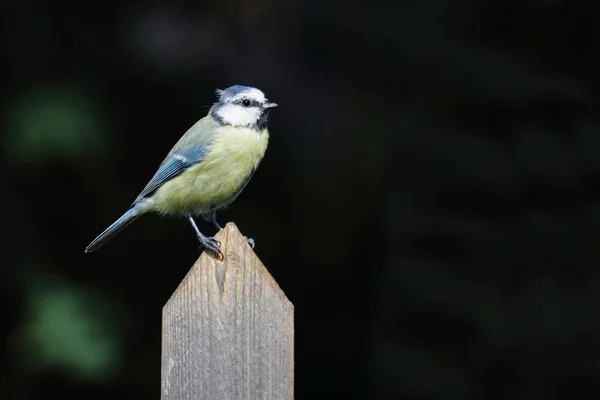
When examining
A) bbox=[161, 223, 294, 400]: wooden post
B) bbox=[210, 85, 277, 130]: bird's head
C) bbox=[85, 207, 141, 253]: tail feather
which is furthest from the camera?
bbox=[210, 85, 277, 130]: bird's head

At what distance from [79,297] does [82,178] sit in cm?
51

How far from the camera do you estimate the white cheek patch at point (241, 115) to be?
2988 mm

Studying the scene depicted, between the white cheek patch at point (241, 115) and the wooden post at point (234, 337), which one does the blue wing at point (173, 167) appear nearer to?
the white cheek patch at point (241, 115)

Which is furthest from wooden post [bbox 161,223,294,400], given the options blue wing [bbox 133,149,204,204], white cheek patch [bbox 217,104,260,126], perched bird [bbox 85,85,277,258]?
white cheek patch [bbox 217,104,260,126]

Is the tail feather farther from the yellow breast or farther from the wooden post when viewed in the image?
the wooden post

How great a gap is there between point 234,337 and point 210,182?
1.22 metres

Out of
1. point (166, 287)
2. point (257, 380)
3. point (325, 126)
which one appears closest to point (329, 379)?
point (166, 287)

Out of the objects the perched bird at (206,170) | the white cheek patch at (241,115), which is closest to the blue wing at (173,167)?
the perched bird at (206,170)

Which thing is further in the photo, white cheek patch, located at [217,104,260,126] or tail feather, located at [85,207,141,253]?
white cheek patch, located at [217,104,260,126]

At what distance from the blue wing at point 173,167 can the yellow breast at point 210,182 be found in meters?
0.02

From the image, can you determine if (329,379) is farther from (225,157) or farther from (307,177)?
(225,157)

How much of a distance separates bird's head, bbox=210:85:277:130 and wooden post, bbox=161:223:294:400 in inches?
53.4

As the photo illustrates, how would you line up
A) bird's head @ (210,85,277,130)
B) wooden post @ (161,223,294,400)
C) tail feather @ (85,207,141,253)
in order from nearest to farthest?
wooden post @ (161,223,294,400) < tail feather @ (85,207,141,253) < bird's head @ (210,85,277,130)

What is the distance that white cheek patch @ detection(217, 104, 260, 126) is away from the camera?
9.80ft
